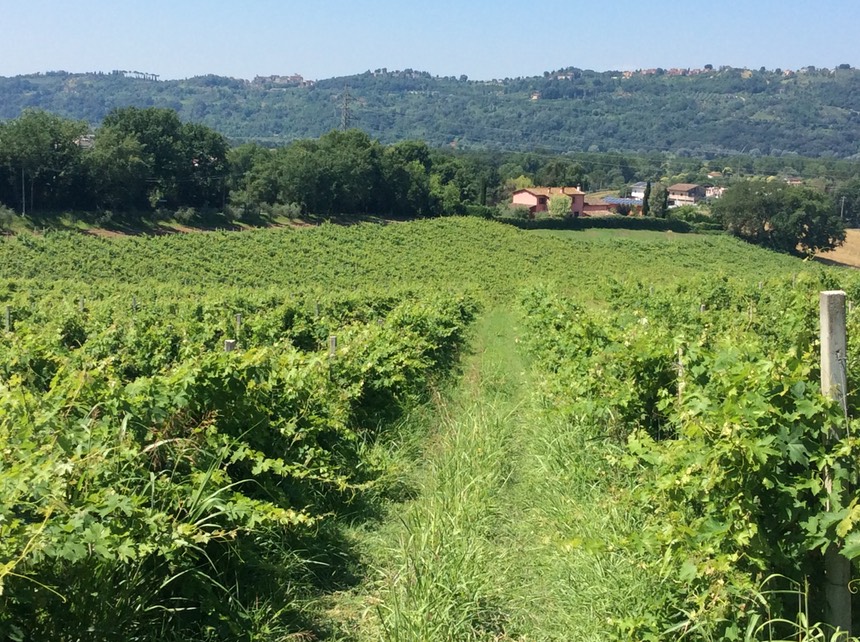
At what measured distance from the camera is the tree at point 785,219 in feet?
278

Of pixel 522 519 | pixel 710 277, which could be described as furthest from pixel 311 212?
pixel 522 519

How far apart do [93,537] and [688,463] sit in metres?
2.90

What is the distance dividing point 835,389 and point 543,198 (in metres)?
106

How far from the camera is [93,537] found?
3285 mm

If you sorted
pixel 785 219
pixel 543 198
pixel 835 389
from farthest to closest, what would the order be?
pixel 543 198
pixel 785 219
pixel 835 389

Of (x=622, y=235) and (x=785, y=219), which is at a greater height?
(x=785, y=219)

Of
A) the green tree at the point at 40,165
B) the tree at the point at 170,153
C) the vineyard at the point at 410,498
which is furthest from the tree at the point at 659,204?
the vineyard at the point at 410,498

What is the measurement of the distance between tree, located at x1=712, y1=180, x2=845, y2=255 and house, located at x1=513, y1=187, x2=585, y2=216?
70.5 ft

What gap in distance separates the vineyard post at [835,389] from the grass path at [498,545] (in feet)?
3.40

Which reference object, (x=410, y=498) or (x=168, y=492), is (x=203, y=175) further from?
(x=168, y=492)

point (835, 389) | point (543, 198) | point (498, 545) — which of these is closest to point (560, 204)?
point (543, 198)

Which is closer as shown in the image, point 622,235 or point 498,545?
point 498,545

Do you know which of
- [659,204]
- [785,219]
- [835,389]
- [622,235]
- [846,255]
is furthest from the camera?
[659,204]

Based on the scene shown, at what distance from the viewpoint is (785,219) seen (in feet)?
279
